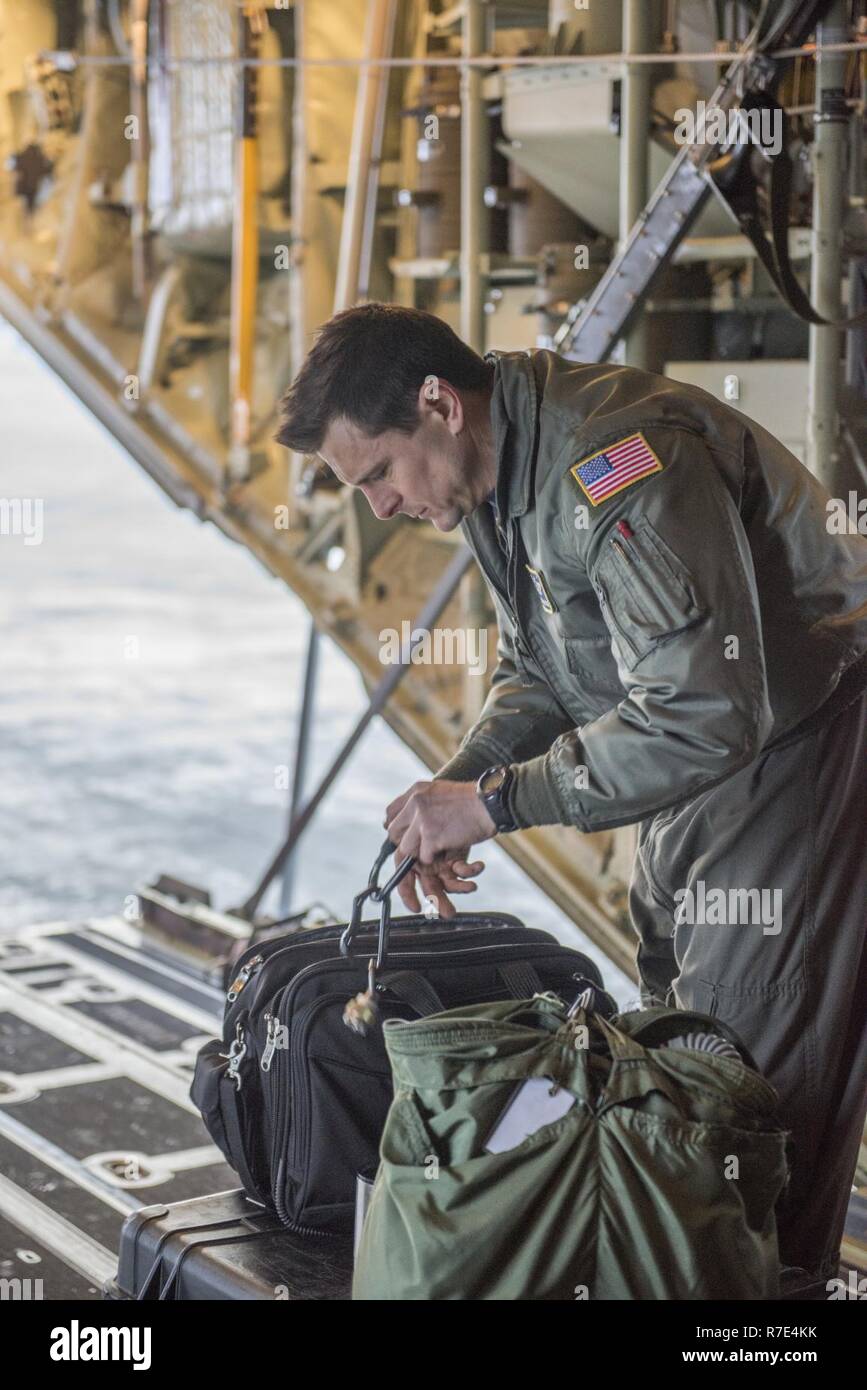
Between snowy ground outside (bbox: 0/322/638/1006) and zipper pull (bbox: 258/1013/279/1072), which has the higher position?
zipper pull (bbox: 258/1013/279/1072)

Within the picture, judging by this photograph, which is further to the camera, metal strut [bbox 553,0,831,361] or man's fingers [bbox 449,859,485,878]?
metal strut [bbox 553,0,831,361]

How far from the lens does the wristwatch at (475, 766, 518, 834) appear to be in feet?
6.77

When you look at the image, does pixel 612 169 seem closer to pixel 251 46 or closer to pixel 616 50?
pixel 616 50

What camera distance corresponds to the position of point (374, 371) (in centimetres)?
211

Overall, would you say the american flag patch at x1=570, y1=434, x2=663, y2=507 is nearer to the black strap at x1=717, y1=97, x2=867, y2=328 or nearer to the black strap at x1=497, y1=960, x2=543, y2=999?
the black strap at x1=497, y1=960, x2=543, y2=999

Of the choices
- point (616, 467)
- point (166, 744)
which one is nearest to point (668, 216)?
point (616, 467)

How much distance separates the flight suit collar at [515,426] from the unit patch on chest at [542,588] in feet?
0.34

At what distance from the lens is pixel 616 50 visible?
4.28 m

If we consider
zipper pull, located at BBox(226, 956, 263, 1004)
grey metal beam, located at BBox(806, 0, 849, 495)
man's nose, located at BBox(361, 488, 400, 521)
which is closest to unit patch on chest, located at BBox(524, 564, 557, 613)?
man's nose, located at BBox(361, 488, 400, 521)

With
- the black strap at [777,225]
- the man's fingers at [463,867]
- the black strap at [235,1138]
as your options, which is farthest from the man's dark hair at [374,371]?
the black strap at [777,225]

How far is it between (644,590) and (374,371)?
0.46 metres

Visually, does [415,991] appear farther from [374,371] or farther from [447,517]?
[374,371]

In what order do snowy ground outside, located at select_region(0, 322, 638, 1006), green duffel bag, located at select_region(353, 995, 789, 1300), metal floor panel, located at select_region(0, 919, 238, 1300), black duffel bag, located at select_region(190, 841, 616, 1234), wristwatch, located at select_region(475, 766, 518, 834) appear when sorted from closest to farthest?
green duffel bag, located at select_region(353, 995, 789, 1300), wristwatch, located at select_region(475, 766, 518, 834), black duffel bag, located at select_region(190, 841, 616, 1234), metal floor panel, located at select_region(0, 919, 238, 1300), snowy ground outside, located at select_region(0, 322, 638, 1006)

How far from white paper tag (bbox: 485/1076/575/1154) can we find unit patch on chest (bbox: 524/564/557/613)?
2.30 feet
